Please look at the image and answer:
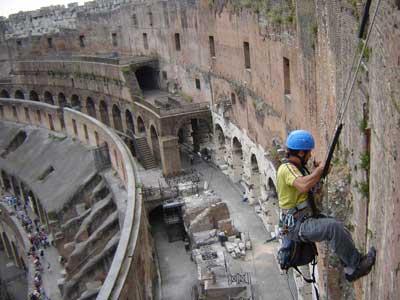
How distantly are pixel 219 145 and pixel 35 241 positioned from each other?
866cm

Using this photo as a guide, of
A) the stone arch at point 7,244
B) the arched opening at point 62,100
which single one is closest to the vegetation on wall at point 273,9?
the stone arch at point 7,244

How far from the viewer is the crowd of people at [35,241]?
730 inches

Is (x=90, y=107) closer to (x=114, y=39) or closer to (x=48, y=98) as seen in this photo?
(x=48, y=98)

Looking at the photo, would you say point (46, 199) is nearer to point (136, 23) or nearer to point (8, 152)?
point (8, 152)

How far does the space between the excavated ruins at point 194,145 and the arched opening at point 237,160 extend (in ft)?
0.19

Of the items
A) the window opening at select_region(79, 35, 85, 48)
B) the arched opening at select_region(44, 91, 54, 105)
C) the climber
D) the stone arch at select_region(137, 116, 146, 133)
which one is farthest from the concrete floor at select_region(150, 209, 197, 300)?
the window opening at select_region(79, 35, 85, 48)

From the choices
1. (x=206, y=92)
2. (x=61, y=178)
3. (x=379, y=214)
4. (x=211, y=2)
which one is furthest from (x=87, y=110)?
(x=379, y=214)

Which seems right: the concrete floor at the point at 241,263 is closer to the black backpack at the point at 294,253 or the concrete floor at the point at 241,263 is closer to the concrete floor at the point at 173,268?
the concrete floor at the point at 173,268

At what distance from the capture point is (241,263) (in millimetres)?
14969

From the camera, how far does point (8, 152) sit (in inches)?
1169

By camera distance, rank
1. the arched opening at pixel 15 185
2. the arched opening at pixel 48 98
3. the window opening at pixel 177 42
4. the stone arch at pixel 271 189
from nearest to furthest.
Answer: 1. the stone arch at pixel 271 189
2. the window opening at pixel 177 42
3. the arched opening at pixel 15 185
4. the arched opening at pixel 48 98

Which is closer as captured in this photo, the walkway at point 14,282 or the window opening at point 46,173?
the walkway at point 14,282

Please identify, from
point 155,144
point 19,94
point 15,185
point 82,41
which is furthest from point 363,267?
point 19,94

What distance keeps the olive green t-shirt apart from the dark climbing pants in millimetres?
232
